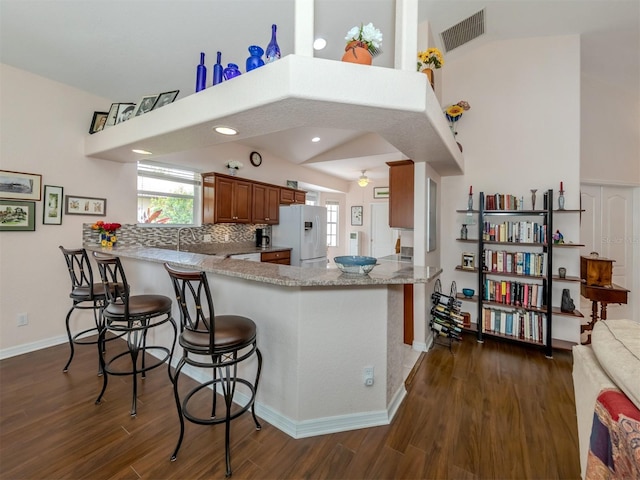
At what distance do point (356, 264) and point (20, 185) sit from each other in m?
3.35

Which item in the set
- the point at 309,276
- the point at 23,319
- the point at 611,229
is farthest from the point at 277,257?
the point at 611,229

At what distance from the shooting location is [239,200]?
174 inches

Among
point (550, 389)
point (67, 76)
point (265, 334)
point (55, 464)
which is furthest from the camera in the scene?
point (67, 76)

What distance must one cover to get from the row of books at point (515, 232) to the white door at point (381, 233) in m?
3.58

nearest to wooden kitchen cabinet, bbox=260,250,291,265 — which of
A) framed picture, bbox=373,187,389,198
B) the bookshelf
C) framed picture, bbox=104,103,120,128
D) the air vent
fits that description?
framed picture, bbox=104,103,120,128

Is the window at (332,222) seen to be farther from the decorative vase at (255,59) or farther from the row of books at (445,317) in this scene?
the decorative vase at (255,59)

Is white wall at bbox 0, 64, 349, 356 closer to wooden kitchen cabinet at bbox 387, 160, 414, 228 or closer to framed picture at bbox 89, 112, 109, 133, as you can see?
framed picture at bbox 89, 112, 109, 133

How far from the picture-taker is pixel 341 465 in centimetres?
153

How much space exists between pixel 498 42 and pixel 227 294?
14.3 ft

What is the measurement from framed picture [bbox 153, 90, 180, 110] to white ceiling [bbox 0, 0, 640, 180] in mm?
650

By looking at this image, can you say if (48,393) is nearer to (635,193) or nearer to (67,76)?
(67,76)

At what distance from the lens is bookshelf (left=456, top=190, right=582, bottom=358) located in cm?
306

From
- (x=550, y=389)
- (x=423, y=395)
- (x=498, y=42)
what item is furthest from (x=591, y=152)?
(x=423, y=395)

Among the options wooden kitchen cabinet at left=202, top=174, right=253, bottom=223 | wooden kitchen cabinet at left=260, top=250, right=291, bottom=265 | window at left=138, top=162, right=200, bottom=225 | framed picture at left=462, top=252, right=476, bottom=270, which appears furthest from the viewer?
wooden kitchen cabinet at left=260, top=250, right=291, bottom=265
